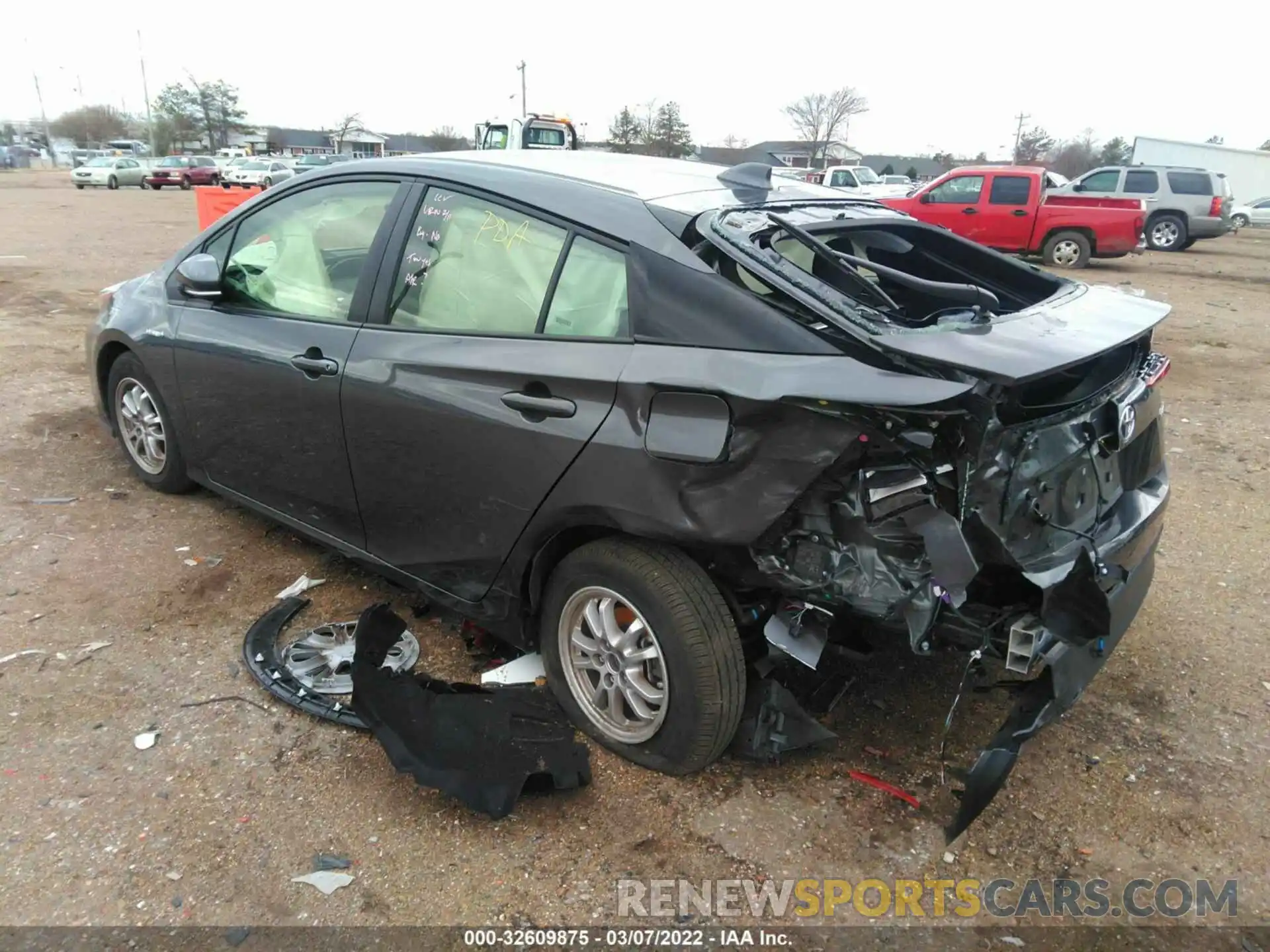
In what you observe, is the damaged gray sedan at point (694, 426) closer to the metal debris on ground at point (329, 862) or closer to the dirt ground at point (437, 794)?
the dirt ground at point (437, 794)

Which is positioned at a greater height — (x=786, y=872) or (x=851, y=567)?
(x=851, y=567)

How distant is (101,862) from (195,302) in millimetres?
2422

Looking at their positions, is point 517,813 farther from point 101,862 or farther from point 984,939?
point 984,939

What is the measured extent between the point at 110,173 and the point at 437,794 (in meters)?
40.8

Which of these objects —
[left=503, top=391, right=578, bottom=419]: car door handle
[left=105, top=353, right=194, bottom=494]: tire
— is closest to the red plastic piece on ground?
[left=503, top=391, right=578, bottom=419]: car door handle

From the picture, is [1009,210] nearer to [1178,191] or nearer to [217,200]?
[1178,191]

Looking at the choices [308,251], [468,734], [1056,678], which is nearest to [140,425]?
[308,251]

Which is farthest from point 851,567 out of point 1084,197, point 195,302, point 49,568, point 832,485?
point 1084,197

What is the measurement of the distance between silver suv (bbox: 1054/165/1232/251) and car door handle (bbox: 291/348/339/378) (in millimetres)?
20490

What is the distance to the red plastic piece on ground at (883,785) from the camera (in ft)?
8.74

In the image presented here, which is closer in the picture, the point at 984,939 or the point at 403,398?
the point at 984,939

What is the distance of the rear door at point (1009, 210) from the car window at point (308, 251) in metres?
15.3

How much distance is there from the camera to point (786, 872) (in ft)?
7.79

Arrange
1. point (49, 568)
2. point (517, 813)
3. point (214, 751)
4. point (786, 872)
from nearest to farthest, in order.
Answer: point (786, 872) < point (517, 813) < point (214, 751) < point (49, 568)
